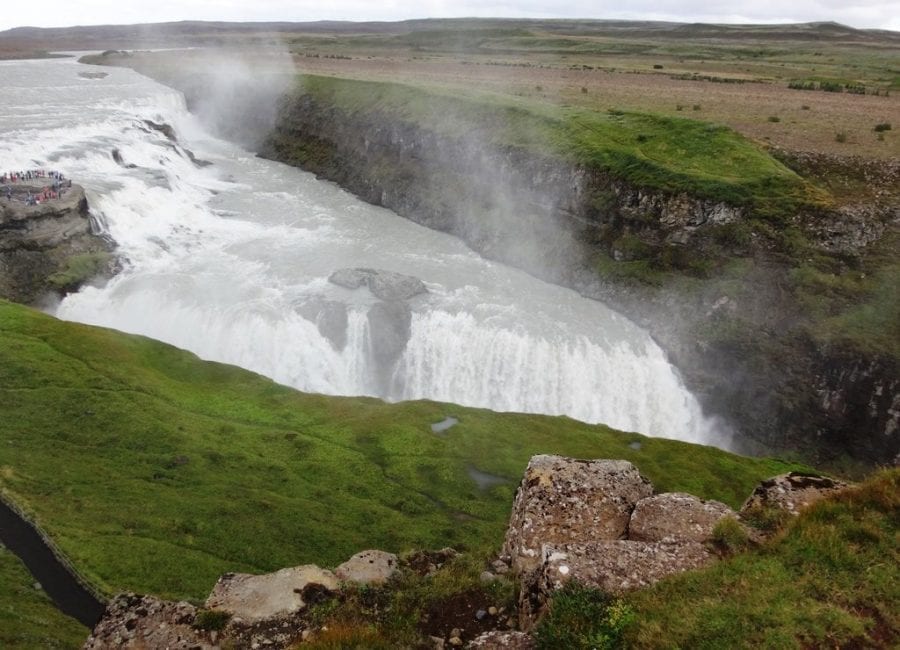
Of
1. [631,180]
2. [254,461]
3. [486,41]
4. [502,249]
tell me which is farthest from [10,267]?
[486,41]

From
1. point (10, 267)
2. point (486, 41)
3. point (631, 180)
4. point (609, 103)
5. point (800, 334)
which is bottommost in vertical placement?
point (800, 334)

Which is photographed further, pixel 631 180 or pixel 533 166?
pixel 533 166

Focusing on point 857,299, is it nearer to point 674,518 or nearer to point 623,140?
point 623,140

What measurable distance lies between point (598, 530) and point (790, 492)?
433 cm

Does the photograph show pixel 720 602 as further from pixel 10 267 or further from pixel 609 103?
pixel 609 103

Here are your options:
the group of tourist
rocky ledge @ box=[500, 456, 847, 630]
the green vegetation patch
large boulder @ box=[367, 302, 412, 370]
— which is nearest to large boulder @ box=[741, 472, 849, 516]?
rocky ledge @ box=[500, 456, 847, 630]

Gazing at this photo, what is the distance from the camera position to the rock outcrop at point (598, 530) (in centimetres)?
1135

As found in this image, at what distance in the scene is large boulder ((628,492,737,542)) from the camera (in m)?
13.6

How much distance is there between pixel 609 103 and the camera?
70.9m

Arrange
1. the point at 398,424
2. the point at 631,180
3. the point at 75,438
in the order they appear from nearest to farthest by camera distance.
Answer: the point at 75,438, the point at 398,424, the point at 631,180

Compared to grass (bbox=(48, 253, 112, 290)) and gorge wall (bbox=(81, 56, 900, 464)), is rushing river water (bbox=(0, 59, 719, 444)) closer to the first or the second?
grass (bbox=(48, 253, 112, 290))

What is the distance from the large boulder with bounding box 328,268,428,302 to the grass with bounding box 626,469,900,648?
3370 centimetres

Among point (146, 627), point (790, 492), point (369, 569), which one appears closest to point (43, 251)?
point (146, 627)

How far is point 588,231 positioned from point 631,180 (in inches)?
214
